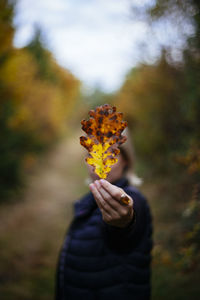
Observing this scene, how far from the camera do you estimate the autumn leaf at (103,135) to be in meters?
0.90

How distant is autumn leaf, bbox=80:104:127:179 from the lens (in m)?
0.90

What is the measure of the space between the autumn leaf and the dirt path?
405cm

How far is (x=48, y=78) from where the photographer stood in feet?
59.3

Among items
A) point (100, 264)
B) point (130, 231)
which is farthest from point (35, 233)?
point (130, 231)

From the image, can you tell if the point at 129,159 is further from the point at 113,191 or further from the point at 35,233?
the point at 35,233

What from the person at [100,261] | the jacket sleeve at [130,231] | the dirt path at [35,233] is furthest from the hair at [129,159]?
the dirt path at [35,233]

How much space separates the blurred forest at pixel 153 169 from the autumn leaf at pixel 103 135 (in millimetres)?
926

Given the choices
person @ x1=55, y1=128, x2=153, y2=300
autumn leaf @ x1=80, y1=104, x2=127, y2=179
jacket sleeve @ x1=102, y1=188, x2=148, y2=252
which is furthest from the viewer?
person @ x1=55, y1=128, x2=153, y2=300

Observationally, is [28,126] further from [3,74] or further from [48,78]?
[48,78]

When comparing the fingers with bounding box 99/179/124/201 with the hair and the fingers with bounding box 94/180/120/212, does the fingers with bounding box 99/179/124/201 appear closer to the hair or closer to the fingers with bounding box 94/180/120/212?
the fingers with bounding box 94/180/120/212

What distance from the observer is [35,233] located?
6191 millimetres

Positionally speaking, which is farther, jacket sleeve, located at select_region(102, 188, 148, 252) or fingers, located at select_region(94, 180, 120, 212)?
jacket sleeve, located at select_region(102, 188, 148, 252)

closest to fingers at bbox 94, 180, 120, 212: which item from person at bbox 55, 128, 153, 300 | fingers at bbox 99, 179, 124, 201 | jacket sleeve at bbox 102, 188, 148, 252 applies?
fingers at bbox 99, 179, 124, 201

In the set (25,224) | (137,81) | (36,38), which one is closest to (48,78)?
(36,38)
